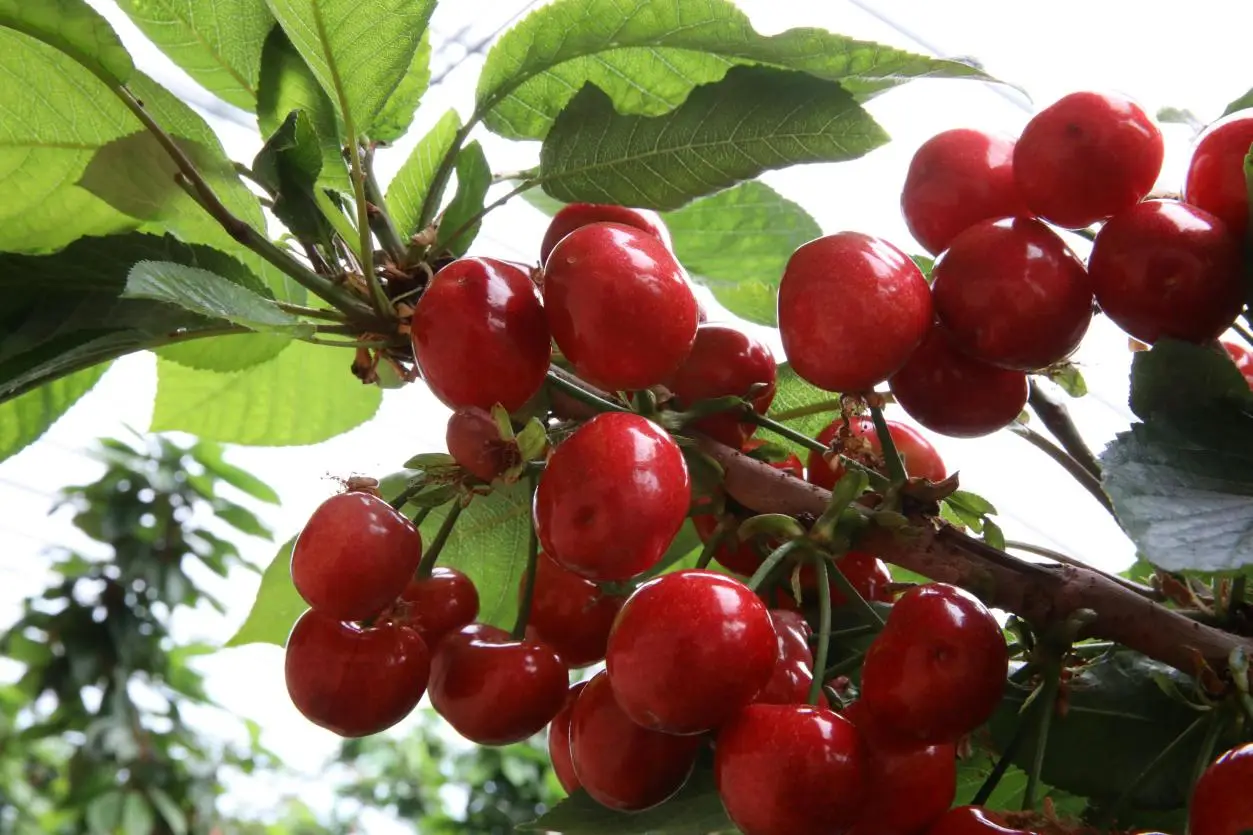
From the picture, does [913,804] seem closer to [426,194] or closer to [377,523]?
[377,523]

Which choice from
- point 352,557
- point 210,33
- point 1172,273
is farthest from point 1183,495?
point 210,33

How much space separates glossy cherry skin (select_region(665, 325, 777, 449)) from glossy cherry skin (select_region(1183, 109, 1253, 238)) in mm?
181

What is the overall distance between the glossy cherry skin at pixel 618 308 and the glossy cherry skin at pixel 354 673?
146mm

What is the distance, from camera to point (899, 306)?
41cm

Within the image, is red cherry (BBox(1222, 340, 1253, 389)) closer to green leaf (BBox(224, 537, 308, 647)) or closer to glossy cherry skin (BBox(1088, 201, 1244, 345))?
glossy cherry skin (BBox(1088, 201, 1244, 345))

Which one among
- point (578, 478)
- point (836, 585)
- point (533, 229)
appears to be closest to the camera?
point (578, 478)

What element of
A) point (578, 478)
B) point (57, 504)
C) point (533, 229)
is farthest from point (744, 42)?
point (533, 229)

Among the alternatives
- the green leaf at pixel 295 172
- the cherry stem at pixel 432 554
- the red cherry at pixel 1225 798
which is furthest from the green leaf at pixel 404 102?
the red cherry at pixel 1225 798

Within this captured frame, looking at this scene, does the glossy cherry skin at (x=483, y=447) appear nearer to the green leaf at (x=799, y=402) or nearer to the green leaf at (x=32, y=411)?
the green leaf at (x=799, y=402)

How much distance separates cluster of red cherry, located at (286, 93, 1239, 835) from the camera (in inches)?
14.9

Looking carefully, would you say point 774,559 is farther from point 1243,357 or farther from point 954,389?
point 1243,357

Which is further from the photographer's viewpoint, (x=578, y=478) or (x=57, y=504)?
(x=57, y=504)

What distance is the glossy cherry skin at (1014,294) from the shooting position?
16.7 inches

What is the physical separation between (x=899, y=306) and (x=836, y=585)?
0.13 metres
